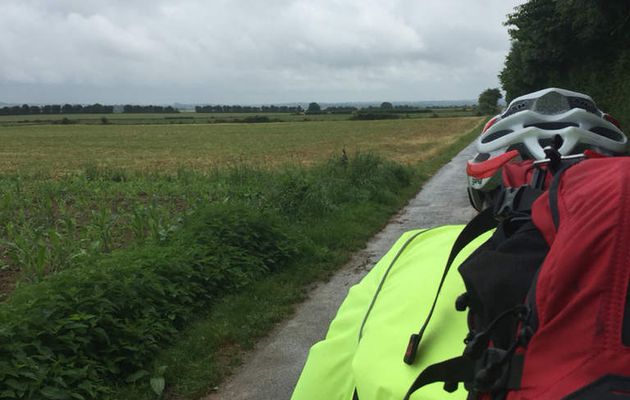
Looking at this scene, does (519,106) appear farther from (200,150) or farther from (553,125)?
→ (200,150)

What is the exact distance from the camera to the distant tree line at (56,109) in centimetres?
12269

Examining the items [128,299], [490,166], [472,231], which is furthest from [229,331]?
[472,231]

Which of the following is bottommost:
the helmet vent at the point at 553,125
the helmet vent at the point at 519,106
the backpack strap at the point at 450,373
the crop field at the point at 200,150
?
the crop field at the point at 200,150

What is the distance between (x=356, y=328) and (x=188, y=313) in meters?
3.20

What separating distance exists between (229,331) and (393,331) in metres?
3.24

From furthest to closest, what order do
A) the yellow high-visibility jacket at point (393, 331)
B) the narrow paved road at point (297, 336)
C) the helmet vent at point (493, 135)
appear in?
the narrow paved road at point (297, 336), the helmet vent at point (493, 135), the yellow high-visibility jacket at point (393, 331)

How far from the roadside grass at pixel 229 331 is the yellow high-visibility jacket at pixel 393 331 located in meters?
2.13

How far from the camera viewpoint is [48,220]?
8.13m

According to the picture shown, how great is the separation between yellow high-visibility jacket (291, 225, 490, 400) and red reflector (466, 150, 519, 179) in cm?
101

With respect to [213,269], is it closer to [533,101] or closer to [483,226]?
[533,101]

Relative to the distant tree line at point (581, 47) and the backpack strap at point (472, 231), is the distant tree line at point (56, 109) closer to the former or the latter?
the distant tree line at point (581, 47)

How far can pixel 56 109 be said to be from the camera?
125 m

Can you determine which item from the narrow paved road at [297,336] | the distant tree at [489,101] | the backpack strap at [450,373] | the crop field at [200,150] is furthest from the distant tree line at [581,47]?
the distant tree at [489,101]

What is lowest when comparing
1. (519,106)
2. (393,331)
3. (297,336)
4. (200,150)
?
(200,150)
